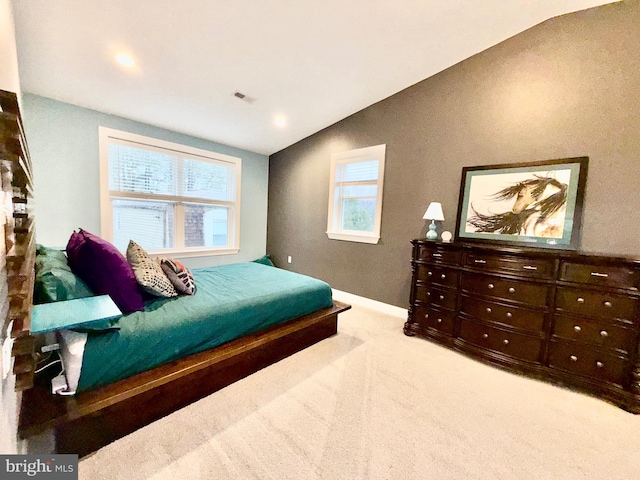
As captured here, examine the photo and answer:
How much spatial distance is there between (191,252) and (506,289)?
157 inches

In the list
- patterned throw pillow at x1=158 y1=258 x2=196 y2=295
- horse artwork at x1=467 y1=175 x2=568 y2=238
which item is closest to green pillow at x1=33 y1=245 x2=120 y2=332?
patterned throw pillow at x1=158 y1=258 x2=196 y2=295

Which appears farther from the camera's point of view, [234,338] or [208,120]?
[208,120]

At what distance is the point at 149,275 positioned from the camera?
1837 millimetres

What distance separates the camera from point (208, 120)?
3453mm

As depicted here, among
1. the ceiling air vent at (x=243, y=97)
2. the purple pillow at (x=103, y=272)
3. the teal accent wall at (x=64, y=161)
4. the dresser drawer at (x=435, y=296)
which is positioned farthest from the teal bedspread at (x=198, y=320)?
the ceiling air vent at (x=243, y=97)

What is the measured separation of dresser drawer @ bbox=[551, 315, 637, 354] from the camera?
1.79 m

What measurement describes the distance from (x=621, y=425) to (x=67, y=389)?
3244 millimetres

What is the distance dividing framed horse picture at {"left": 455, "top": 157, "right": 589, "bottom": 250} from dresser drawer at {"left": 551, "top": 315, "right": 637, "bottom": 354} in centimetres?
68

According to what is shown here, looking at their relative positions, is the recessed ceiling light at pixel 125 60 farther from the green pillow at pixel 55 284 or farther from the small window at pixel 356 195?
the small window at pixel 356 195

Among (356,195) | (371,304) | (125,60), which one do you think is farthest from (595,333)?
(125,60)

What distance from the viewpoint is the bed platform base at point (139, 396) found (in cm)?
122

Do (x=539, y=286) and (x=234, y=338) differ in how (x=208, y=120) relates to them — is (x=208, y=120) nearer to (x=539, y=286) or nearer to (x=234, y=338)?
(x=234, y=338)

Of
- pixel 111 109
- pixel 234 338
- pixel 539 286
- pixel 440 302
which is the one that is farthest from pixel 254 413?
pixel 111 109

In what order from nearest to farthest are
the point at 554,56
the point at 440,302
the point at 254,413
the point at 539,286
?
the point at 254,413 → the point at 539,286 → the point at 554,56 → the point at 440,302
